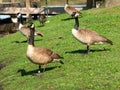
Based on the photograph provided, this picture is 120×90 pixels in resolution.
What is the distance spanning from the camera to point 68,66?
15.5 meters

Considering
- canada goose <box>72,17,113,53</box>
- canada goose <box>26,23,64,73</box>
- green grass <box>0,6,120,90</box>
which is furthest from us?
canada goose <box>72,17,113,53</box>

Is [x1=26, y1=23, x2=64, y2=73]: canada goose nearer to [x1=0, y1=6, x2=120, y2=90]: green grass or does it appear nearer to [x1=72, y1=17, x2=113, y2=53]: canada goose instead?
[x1=0, y1=6, x2=120, y2=90]: green grass

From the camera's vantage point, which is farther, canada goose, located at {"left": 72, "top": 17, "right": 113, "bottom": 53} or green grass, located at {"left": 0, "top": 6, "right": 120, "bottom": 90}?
canada goose, located at {"left": 72, "top": 17, "right": 113, "bottom": 53}

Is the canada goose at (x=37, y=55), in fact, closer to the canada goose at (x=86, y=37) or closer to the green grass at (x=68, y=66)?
the green grass at (x=68, y=66)

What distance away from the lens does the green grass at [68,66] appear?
516 inches

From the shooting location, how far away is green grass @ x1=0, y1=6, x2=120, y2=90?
13.1 metres

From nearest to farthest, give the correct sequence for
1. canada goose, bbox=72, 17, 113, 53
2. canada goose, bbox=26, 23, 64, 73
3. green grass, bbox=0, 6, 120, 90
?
green grass, bbox=0, 6, 120, 90 < canada goose, bbox=26, 23, 64, 73 < canada goose, bbox=72, 17, 113, 53

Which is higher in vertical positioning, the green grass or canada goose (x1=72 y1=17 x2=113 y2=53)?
canada goose (x1=72 y1=17 x2=113 y2=53)

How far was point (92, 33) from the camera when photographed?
55.0ft

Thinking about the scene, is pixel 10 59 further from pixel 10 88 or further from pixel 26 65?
pixel 10 88

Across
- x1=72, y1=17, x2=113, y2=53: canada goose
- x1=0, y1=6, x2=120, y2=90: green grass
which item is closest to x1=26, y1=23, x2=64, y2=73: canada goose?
x1=0, y1=6, x2=120, y2=90: green grass

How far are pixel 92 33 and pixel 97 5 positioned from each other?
18886 millimetres

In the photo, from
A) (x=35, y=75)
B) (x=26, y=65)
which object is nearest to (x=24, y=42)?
(x=26, y=65)

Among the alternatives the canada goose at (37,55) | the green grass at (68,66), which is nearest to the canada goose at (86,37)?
the green grass at (68,66)
